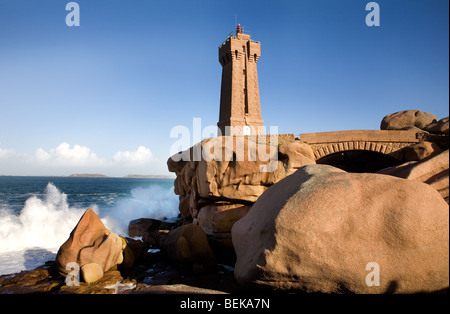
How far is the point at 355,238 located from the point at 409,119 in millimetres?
14290

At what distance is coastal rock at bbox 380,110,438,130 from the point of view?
561 inches

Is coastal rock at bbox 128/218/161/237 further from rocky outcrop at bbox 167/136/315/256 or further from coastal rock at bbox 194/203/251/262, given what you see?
coastal rock at bbox 194/203/251/262

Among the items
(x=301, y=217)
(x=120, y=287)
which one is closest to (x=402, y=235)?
(x=301, y=217)

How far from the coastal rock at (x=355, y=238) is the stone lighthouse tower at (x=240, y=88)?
19.3 m

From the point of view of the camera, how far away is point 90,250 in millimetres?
9164

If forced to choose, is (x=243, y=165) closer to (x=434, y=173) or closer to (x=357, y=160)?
(x=434, y=173)

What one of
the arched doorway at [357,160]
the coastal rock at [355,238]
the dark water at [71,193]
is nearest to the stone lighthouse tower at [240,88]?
the arched doorway at [357,160]

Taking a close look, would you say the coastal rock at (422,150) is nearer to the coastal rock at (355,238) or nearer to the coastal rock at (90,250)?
the coastal rock at (355,238)

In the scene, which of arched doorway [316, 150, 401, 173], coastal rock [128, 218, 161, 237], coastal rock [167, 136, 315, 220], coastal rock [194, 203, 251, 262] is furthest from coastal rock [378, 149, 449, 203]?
coastal rock [128, 218, 161, 237]

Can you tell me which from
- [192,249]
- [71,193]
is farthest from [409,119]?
[71,193]

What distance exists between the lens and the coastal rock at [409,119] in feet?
46.7
